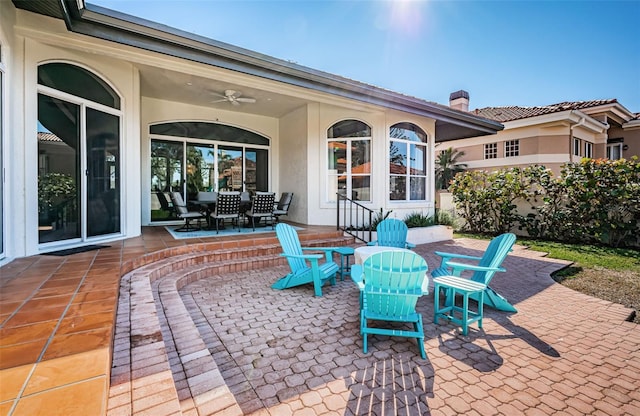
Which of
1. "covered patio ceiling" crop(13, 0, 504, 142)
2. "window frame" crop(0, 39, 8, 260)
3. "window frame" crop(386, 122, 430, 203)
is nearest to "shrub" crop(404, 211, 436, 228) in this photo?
"window frame" crop(386, 122, 430, 203)

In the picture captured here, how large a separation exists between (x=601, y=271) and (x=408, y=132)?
17.8 feet

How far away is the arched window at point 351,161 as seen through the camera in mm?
8250

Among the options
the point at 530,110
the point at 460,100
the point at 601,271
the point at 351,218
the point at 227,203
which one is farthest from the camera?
the point at 530,110

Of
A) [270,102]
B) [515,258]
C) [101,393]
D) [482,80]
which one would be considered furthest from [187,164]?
[482,80]

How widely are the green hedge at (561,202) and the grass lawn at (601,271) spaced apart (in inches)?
24.7

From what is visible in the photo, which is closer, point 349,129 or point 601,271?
point 601,271

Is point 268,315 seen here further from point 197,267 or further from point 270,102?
point 270,102

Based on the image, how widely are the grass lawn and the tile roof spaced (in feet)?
29.3

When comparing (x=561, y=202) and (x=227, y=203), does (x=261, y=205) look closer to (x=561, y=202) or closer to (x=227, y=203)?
(x=227, y=203)

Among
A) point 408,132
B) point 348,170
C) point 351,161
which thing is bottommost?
point 348,170

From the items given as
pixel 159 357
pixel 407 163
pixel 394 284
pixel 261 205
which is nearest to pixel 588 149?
pixel 407 163

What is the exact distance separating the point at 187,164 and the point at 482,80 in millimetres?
11134

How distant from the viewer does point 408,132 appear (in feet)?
28.7

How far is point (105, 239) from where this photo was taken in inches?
202
